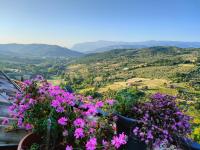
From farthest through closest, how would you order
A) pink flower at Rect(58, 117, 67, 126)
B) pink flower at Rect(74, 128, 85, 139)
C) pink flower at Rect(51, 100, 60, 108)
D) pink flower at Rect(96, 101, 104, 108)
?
pink flower at Rect(96, 101, 104, 108) < pink flower at Rect(51, 100, 60, 108) < pink flower at Rect(58, 117, 67, 126) < pink flower at Rect(74, 128, 85, 139)

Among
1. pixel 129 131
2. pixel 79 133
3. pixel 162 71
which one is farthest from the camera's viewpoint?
pixel 162 71

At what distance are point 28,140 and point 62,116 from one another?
31 centimetres

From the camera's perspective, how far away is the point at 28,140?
7.02 ft

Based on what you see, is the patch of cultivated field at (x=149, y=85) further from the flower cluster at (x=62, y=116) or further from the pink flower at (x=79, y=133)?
the pink flower at (x=79, y=133)

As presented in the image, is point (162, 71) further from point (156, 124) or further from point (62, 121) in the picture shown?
point (62, 121)

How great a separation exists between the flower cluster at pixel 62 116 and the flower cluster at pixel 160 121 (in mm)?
230

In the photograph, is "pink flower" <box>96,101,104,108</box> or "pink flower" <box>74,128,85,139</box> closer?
"pink flower" <box>74,128,85,139</box>

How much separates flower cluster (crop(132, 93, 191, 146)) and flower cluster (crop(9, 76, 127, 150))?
0.23 m

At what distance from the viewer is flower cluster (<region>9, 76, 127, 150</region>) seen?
2004 mm

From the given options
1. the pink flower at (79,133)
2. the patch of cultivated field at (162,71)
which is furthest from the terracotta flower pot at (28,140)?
the patch of cultivated field at (162,71)

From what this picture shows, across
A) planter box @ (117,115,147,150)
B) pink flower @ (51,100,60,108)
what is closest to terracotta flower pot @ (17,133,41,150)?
pink flower @ (51,100,60,108)

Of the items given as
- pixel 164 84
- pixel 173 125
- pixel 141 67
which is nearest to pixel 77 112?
pixel 173 125

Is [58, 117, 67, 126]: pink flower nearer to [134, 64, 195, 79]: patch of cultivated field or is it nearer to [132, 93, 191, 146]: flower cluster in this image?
[132, 93, 191, 146]: flower cluster

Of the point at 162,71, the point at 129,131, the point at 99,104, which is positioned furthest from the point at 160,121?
the point at 162,71
